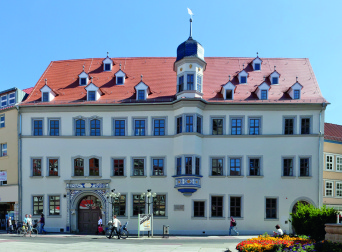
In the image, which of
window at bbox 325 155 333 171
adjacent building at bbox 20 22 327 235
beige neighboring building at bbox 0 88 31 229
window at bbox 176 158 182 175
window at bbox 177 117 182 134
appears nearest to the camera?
window at bbox 176 158 182 175

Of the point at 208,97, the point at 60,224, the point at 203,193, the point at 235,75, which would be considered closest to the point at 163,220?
the point at 203,193

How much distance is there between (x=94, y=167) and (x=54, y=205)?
16.0ft

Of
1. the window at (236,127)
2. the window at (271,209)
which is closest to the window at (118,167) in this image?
the window at (236,127)

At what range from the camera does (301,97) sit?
37531mm

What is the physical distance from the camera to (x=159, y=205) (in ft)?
120

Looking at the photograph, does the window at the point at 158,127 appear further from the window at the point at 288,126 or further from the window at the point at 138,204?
the window at the point at 288,126

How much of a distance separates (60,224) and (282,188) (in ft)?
64.6

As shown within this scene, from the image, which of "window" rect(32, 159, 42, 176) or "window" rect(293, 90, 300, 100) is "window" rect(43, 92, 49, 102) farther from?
"window" rect(293, 90, 300, 100)

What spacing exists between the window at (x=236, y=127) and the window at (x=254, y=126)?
2.91 feet

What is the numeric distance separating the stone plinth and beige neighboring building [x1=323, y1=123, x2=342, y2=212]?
29.1m

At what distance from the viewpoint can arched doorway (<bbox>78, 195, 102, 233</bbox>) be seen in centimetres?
3741

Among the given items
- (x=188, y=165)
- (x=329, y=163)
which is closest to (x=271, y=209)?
(x=188, y=165)

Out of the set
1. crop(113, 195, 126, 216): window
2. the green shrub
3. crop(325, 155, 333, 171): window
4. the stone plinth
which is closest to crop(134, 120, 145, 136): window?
crop(113, 195, 126, 216): window

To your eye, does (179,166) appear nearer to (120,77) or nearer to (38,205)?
(120,77)
